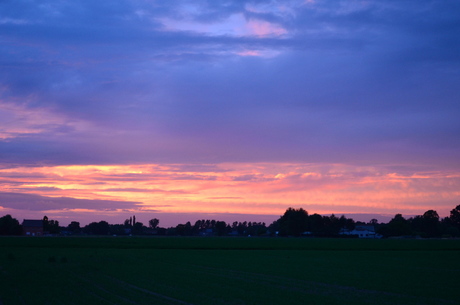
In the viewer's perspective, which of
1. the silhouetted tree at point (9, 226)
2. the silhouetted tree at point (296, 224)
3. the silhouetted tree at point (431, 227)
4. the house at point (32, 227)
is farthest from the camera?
the silhouetted tree at point (431, 227)

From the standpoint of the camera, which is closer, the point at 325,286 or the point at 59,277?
the point at 325,286

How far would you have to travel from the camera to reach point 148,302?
1586 cm

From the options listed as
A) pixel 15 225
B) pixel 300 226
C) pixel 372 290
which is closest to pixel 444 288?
pixel 372 290

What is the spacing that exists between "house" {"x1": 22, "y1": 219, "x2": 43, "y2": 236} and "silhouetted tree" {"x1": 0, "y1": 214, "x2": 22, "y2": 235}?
565 inches

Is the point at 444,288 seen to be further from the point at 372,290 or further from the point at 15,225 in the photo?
the point at 15,225

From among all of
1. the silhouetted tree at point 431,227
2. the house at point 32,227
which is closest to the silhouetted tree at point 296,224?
the silhouetted tree at point 431,227

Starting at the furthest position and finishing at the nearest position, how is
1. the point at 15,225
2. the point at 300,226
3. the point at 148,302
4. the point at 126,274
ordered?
the point at 300,226
the point at 15,225
the point at 126,274
the point at 148,302

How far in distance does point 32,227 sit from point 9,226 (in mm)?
25104

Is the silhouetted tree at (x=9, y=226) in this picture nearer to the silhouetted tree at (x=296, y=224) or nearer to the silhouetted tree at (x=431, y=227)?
the silhouetted tree at (x=296, y=224)

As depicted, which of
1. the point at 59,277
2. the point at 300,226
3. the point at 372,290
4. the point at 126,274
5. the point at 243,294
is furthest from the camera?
the point at 300,226

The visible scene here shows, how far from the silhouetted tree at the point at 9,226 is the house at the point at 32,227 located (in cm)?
1435

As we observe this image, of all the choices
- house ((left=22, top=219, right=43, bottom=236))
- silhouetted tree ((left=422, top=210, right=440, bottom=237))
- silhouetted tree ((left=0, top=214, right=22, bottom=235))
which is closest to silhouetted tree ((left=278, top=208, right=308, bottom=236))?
silhouetted tree ((left=422, top=210, right=440, bottom=237))

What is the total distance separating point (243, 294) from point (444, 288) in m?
9.43

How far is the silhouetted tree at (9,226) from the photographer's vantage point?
146125 mm
